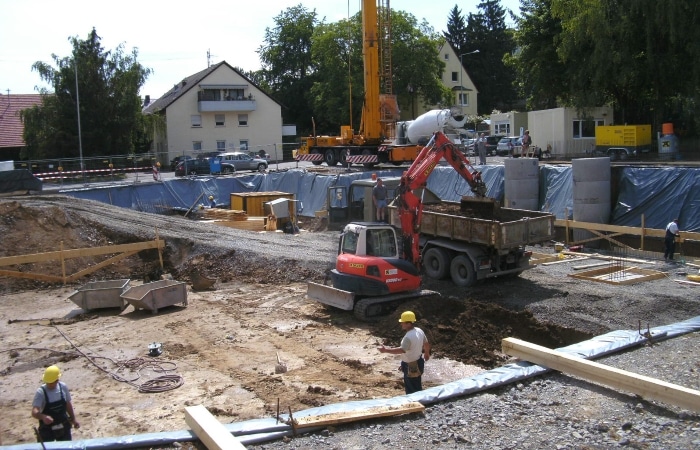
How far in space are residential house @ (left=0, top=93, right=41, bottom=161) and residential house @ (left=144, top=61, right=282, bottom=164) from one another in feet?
32.9

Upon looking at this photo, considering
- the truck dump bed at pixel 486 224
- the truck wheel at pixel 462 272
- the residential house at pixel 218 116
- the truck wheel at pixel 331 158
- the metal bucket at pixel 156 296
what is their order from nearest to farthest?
the truck dump bed at pixel 486 224 < the metal bucket at pixel 156 296 < the truck wheel at pixel 462 272 < the truck wheel at pixel 331 158 < the residential house at pixel 218 116

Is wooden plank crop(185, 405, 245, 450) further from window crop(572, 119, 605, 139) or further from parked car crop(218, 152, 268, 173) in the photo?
parked car crop(218, 152, 268, 173)

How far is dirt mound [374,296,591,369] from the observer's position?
12188 mm

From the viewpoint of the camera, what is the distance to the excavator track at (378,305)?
552 inches

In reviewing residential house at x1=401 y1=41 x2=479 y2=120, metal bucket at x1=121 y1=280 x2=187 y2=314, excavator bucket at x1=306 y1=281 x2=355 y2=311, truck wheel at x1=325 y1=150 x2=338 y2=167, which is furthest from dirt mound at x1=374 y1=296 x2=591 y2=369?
residential house at x1=401 y1=41 x2=479 y2=120

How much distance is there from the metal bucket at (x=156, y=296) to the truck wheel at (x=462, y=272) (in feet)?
20.9

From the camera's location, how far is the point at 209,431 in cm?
692

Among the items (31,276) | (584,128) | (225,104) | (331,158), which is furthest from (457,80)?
(31,276)

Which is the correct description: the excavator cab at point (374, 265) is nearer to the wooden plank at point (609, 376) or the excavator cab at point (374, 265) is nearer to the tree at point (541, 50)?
the wooden plank at point (609, 376)

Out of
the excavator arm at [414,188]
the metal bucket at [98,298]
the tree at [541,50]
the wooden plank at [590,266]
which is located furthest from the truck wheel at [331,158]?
the metal bucket at [98,298]

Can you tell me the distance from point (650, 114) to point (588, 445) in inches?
1539

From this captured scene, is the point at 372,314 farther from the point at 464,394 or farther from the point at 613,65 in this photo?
the point at 613,65

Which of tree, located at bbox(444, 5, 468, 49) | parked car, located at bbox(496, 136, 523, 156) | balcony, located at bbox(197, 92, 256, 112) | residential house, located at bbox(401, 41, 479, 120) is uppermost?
tree, located at bbox(444, 5, 468, 49)

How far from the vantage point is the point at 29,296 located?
58.7ft
